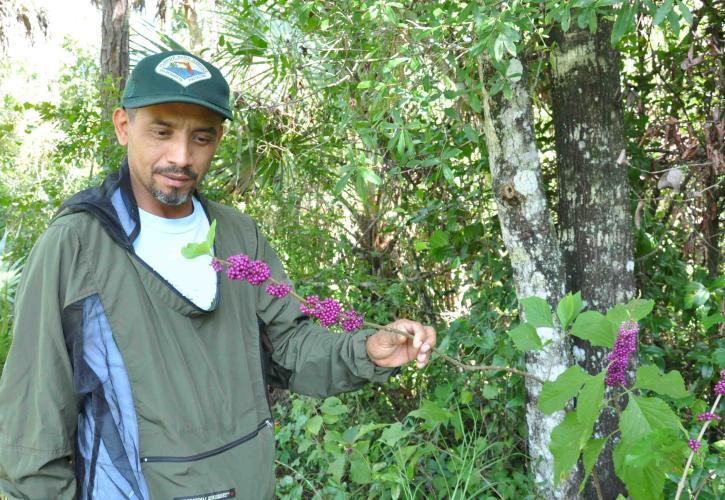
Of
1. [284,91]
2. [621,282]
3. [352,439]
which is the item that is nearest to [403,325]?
[352,439]

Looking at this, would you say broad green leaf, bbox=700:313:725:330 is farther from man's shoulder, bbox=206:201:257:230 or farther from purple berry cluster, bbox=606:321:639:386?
man's shoulder, bbox=206:201:257:230

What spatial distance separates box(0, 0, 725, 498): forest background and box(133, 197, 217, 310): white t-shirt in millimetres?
811

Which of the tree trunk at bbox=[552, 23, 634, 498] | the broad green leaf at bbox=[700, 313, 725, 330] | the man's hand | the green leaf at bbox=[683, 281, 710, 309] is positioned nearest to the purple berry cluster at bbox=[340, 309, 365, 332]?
the man's hand

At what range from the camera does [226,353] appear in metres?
2.16

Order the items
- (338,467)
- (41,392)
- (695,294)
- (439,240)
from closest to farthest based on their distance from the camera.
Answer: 1. (41,392)
2. (338,467)
3. (695,294)
4. (439,240)

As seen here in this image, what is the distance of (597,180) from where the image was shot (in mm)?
3316

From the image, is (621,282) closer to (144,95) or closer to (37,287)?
(144,95)

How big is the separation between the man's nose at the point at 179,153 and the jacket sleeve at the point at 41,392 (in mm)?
374

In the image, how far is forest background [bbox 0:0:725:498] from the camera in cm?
268

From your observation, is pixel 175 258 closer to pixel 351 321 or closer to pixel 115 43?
pixel 351 321

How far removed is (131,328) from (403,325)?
2.28 feet

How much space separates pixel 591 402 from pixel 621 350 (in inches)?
5.5

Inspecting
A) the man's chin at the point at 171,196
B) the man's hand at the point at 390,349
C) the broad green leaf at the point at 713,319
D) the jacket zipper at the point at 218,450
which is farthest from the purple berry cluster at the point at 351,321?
the broad green leaf at the point at 713,319

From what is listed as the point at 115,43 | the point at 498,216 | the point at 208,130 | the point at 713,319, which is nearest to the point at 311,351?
the point at 208,130
